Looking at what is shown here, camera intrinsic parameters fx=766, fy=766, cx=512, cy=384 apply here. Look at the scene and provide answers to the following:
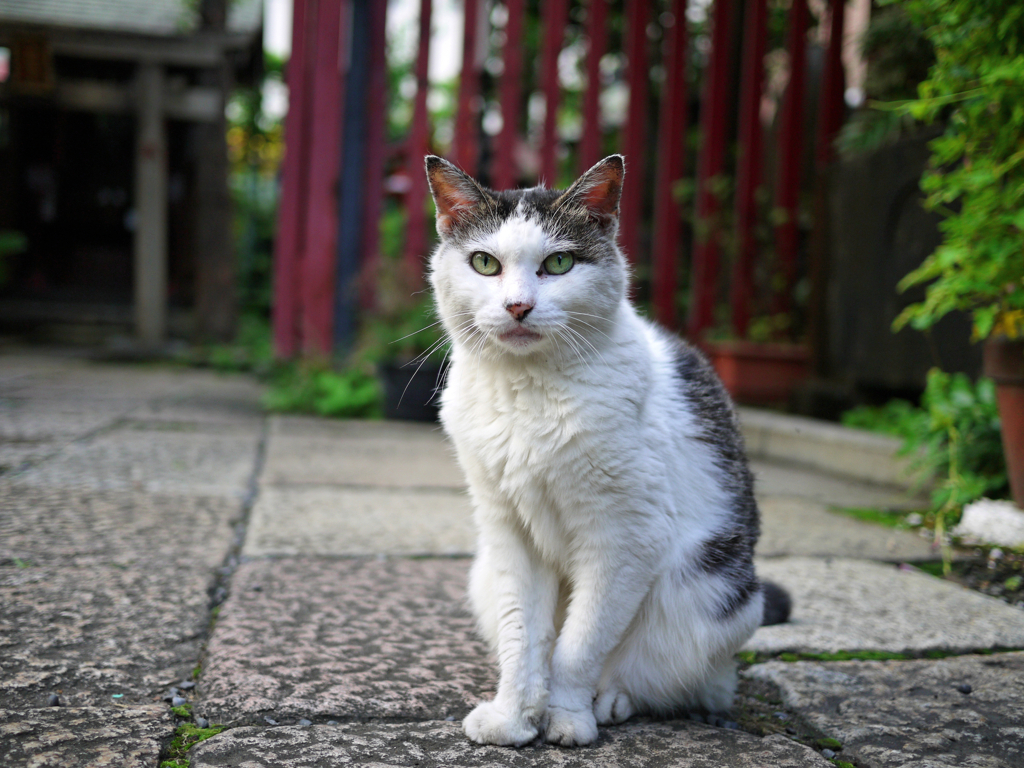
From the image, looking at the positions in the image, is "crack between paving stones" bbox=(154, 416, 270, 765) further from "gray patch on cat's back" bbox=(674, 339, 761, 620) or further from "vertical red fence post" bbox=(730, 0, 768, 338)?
"vertical red fence post" bbox=(730, 0, 768, 338)

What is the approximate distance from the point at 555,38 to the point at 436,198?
4211 mm

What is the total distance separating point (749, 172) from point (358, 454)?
3590 mm

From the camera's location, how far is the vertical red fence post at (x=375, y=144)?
5543 mm

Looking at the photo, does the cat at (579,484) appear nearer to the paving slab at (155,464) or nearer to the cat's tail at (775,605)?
the cat's tail at (775,605)

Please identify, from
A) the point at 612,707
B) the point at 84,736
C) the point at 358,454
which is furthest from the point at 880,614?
the point at 358,454

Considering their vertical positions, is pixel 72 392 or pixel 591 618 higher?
pixel 591 618

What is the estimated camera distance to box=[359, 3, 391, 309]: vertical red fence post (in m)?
5.54

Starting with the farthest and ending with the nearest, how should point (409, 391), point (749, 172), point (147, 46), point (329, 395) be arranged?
1. point (147, 46)
2. point (749, 172)
3. point (329, 395)
4. point (409, 391)

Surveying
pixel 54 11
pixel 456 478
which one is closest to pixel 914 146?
pixel 456 478

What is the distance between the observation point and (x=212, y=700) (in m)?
1.40

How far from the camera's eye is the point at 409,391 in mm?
4984

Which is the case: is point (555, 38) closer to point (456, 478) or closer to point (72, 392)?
point (456, 478)

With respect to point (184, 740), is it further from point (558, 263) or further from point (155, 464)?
point (155, 464)

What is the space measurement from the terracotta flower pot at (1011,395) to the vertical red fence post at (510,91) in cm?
351
